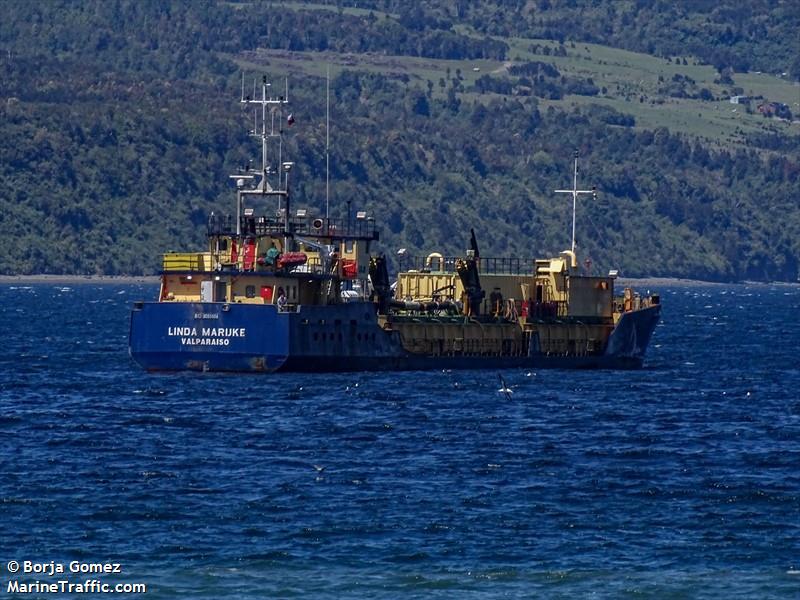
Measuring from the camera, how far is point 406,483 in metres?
52.5

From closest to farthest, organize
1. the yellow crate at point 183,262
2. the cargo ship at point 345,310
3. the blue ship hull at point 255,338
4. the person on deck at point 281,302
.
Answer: the blue ship hull at point 255,338, the person on deck at point 281,302, the cargo ship at point 345,310, the yellow crate at point 183,262

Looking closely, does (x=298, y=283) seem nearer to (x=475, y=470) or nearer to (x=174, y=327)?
(x=174, y=327)

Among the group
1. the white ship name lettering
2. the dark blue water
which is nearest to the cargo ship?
the white ship name lettering

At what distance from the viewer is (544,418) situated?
6925 cm

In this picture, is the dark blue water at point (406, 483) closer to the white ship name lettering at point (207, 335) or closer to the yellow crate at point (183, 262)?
the white ship name lettering at point (207, 335)

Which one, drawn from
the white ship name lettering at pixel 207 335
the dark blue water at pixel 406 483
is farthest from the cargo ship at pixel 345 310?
the dark blue water at pixel 406 483

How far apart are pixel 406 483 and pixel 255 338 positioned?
2589 cm

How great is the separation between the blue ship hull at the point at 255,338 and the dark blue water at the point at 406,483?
2.47 feet

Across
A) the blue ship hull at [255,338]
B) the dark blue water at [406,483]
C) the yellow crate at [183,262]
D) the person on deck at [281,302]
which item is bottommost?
the dark blue water at [406,483]

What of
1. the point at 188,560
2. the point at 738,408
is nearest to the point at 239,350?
the point at 738,408

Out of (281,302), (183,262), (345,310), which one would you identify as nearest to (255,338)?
(281,302)

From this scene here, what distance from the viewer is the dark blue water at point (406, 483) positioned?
136ft

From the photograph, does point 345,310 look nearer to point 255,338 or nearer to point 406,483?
point 255,338

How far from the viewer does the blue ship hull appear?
7706cm
